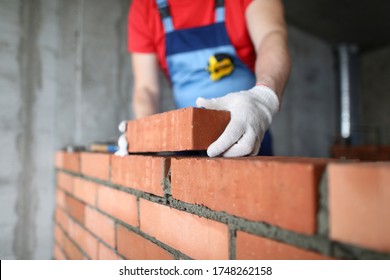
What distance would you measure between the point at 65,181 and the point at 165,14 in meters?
1.08

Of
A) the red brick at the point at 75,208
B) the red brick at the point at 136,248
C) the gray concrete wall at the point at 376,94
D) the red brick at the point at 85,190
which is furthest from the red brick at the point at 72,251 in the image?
the gray concrete wall at the point at 376,94

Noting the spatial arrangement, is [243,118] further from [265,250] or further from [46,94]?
[46,94]

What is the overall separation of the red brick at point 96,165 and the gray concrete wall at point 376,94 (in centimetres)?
636

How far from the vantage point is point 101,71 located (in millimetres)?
2141

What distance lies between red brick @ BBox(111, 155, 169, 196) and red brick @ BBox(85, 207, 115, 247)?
0.17m

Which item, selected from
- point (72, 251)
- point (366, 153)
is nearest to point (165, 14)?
point (72, 251)

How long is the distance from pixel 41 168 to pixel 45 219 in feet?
1.12

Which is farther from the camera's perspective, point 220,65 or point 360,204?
point 220,65

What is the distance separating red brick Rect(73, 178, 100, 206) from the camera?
47.6 inches

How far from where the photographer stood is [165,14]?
1.43 m

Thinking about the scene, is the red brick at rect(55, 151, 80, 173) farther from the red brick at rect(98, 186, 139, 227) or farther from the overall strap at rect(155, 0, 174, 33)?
the overall strap at rect(155, 0, 174, 33)

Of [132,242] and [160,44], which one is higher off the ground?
[160,44]

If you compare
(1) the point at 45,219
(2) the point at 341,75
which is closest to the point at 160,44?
(1) the point at 45,219

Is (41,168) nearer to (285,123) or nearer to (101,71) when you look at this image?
(101,71)
